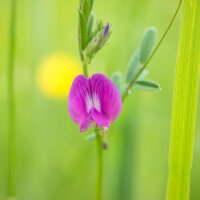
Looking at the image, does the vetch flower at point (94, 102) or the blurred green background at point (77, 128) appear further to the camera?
the blurred green background at point (77, 128)

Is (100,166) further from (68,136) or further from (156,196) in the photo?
(68,136)

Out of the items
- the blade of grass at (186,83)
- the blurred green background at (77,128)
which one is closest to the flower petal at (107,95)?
the blade of grass at (186,83)

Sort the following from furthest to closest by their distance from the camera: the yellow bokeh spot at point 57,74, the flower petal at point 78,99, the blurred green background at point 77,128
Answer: the yellow bokeh spot at point 57,74 < the blurred green background at point 77,128 < the flower petal at point 78,99

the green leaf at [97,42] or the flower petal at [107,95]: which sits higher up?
the green leaf at [97,42]

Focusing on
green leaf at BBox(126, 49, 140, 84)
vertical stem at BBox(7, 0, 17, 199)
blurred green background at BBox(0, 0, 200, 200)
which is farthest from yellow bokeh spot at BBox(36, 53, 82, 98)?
green leaf at BBox(126, 49, 140, 84)

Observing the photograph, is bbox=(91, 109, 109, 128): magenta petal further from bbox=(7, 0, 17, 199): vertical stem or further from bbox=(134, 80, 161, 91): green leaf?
bbox=(7, 0, 17, 199): vertical stem

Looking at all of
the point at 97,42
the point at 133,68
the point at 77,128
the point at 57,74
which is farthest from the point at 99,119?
the point at 57,74

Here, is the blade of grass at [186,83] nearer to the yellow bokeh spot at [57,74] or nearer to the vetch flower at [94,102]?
the vetch flower at [94,102]

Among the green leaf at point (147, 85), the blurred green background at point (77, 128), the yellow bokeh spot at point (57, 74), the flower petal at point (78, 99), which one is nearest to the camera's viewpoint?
the flower petal at point (78, 99)
